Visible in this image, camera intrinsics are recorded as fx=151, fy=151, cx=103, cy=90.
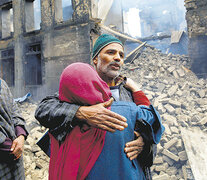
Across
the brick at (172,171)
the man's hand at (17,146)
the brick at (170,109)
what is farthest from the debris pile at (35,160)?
the brick at (170,109)

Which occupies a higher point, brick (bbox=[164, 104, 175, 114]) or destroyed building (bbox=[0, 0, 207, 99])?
destroyed building (bbox=[0, 0, 207, 99])

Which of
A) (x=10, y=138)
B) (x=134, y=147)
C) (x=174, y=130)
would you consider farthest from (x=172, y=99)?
(x=10, y=138)

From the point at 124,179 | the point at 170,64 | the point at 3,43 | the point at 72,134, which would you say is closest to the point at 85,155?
the point at 72,134

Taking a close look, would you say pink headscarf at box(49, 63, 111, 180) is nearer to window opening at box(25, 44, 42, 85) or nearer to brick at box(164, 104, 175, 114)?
brick at box(164, 104, 175, 114)

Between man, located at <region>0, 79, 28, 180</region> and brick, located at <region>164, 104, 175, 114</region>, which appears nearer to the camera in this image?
man, located at <region>0, 79, 28, 180</region>

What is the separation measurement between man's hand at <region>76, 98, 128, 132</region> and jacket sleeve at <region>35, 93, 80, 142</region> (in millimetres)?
105

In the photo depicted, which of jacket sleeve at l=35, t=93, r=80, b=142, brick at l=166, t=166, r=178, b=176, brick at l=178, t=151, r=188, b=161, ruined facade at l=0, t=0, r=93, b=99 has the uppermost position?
ruined facade at l=0, t=0, r=93, b=99

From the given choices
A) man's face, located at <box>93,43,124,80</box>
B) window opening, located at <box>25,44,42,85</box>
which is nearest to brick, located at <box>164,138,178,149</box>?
man's face, located at <box>93,43,124,80</box>

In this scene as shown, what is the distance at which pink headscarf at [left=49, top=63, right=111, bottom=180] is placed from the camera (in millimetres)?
911

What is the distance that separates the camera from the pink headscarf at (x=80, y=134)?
0.91 meters

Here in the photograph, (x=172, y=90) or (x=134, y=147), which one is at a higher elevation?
(x=134, y=147)

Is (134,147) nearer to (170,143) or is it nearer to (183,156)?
(183,156)

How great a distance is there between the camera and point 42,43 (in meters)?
7.69

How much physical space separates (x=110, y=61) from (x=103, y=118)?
A: 28.5 inches
